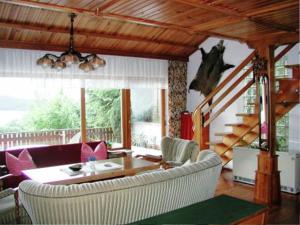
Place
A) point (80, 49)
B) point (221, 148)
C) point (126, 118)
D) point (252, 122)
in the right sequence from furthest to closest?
point (126, 118) < point (80, 49) < point (221, 148) < point (252, 122)

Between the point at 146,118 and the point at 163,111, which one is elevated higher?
the point at 163,111

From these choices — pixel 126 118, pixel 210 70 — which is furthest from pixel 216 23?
pixel 126 118

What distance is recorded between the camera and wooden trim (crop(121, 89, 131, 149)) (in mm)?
6723

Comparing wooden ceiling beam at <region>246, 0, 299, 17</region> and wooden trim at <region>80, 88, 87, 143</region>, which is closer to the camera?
wooden ceiling beam at <region>246, 0, 299, 17</region>

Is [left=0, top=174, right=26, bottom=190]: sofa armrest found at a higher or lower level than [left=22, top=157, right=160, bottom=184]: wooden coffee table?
lower

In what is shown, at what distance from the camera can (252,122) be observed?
5242 millimetres

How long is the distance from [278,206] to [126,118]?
145 inches

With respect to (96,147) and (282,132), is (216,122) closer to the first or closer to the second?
(282,132)

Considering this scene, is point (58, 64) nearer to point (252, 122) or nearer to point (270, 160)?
point (270, 160)

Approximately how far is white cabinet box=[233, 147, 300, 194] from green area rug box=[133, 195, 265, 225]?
259 centimetres

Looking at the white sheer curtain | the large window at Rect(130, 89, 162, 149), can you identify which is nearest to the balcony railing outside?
the large window at Rect(130, 89, 162, 149)

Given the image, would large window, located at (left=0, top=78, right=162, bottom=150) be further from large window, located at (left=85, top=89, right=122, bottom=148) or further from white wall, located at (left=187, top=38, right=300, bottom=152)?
white wall, located at (left=187, top=38, right=300, bottom=152)

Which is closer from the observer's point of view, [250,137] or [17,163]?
[17,163]

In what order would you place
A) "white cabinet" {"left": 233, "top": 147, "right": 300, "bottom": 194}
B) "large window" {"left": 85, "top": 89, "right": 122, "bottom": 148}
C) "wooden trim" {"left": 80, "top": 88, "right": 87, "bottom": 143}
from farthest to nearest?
"large window" {"left": 85, "top": 89, "right": 122, "bottom": 148} < "wooden trim" {"left": 80, "top": 88, "right": 87, "bottom": 143} < "white cabinet" {"left": 233, "top": 147, "right": 300, "bottom": 194}
